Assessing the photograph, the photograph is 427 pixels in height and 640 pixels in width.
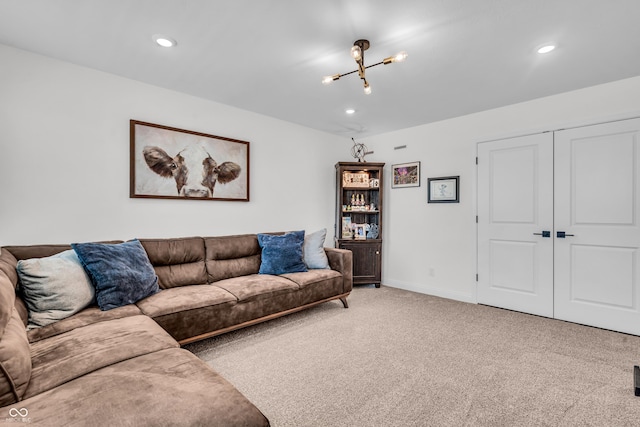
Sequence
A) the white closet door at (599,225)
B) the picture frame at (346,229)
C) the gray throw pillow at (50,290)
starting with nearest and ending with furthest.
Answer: the gray throw pillow at (50,290)
the white closet door at (599,225)
the picture frame at (346,229)

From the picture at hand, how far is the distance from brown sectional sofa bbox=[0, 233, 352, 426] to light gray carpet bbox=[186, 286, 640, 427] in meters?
0.38

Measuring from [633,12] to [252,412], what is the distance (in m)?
3.13

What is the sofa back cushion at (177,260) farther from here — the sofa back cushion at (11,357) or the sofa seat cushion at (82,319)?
the sofa back cushion at (11,357)

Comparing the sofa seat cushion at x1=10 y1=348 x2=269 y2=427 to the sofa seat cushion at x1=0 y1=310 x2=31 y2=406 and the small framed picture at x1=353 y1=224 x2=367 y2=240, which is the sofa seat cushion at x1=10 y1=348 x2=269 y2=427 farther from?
the small framed picture at x1=353 y1=224 x2=367 y2=240

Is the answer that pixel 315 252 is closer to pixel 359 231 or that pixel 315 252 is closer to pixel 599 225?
pixel 359 231

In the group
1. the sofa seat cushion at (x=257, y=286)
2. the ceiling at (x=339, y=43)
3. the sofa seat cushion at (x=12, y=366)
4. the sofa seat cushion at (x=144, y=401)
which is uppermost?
the ceiling at (x=339, y=43)

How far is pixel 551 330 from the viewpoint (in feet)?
9.49

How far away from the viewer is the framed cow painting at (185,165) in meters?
2.99

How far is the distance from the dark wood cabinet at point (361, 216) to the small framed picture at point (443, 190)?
0.74 metres

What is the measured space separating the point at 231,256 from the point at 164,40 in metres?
2.10

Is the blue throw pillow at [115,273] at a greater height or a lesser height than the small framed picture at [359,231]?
lesser

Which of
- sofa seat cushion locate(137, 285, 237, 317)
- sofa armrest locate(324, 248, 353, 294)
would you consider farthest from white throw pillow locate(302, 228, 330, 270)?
sofa seat cushion locate(137, 285, 237, 317)

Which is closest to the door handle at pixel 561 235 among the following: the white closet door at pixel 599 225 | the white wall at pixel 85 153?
the white closet door at pixel 599 225

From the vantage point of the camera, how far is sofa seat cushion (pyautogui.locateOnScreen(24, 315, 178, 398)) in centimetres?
122
